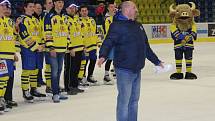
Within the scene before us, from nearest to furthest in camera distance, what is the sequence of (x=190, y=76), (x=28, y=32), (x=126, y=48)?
(x=126, y=48)
(x=28, y=32)
(x=190, y=76)

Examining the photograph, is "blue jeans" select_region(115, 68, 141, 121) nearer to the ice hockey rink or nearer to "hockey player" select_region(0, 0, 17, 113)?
the ice hockey rink

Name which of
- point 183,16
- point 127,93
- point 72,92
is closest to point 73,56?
point 72,92

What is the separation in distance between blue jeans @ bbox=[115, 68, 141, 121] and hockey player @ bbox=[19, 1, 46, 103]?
8.19ft

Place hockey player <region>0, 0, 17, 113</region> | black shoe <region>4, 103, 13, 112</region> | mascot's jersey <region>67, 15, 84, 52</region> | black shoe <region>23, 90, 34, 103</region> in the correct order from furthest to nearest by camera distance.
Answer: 1. mascot's jersey <region>67, 15, 84, 52</region>
2. black shoe <region>23, 90, 34, 103</region>
3. black shoe <region>4, 103, 13, 112</region>
4. hockey player <region>0, 0, 17, 113</region>

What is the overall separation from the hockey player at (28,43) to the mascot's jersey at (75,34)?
0.83 meters

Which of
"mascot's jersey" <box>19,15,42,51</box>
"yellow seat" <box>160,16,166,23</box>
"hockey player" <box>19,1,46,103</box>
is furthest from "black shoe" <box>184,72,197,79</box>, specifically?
"yellow seat" <box>160,16,166,23</box>

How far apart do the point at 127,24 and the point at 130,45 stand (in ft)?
0.71

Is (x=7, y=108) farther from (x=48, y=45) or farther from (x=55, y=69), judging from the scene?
(x=48, y=45)

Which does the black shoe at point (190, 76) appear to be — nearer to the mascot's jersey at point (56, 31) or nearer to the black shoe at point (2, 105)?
the mascot's jersey at point (56, 31)

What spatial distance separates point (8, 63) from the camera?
6371 mm

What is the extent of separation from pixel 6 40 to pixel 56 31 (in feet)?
3.31

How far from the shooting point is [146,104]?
6953mm

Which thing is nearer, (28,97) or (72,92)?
(28,97)

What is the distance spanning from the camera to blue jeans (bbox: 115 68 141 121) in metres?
4.82
